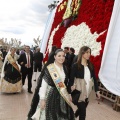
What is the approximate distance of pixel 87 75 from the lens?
3635 millimetres

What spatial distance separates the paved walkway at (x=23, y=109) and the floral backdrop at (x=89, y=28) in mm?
1288

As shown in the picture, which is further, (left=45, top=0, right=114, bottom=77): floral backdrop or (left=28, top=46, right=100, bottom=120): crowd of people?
(left=45, top=0, right=114, bottom=77): floral backdrop

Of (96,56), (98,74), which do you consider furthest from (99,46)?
(98,74)

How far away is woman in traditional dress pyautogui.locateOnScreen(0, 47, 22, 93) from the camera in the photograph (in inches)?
281

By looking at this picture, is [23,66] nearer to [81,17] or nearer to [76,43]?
[76,43]

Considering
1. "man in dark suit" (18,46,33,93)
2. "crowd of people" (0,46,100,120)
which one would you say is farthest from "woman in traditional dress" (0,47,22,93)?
"crowd of people" (0,46,100,120)

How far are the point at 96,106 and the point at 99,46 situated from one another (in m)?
2.14

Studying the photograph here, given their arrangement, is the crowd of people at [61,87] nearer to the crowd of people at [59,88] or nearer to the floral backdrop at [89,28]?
the crowd of people at [59,88]

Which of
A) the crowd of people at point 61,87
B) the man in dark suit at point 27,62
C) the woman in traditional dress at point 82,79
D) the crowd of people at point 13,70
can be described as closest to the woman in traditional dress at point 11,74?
the crowd of people at point 13,70

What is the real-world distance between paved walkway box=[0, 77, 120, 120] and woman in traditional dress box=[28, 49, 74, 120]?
5.34 ft

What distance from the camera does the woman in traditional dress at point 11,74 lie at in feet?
23.4

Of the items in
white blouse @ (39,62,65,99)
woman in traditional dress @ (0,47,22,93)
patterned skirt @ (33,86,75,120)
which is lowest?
woman in traditional dress @ (0,47,22,93)

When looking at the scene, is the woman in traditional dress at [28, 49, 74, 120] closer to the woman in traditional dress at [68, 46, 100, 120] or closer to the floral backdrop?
the woman in traditional dress at [68, 46, 100, 120]

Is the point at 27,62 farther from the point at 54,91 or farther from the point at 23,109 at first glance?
the point at 54,91
